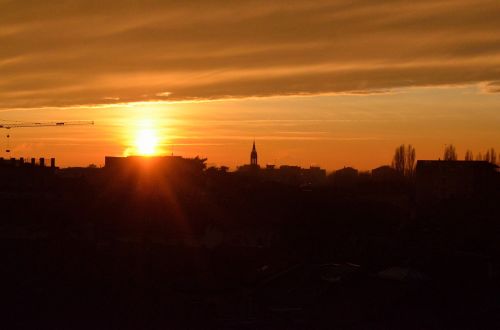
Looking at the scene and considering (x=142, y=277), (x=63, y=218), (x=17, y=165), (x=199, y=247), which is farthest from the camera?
(x=17, y=165)

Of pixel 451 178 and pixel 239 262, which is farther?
pixel 451 178

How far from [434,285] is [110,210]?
11671mm

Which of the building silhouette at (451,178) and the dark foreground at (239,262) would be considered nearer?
the dark foreground at (239,262)

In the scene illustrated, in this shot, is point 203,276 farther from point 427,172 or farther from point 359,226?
point 427,172

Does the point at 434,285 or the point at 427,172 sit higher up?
the point at 427,172

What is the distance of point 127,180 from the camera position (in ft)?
100

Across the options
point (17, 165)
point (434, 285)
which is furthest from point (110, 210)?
point (17, 165)

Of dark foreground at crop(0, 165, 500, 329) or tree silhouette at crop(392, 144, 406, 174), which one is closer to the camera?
dark foreground at crop(0, 165, 500, 329)

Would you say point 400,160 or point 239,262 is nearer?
point 239,262

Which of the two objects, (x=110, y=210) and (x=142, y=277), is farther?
(x=110, y=210)

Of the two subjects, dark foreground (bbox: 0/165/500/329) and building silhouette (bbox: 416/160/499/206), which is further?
building silhouette (bbox: 416/160/499/206)

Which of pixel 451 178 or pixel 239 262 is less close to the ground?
pixel 451 178

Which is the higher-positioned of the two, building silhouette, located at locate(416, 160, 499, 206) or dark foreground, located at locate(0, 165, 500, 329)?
building silhouette, located at locate(416, 160, 499, 206)

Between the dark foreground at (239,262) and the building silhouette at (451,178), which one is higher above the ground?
the building silhouette at (451,178)
